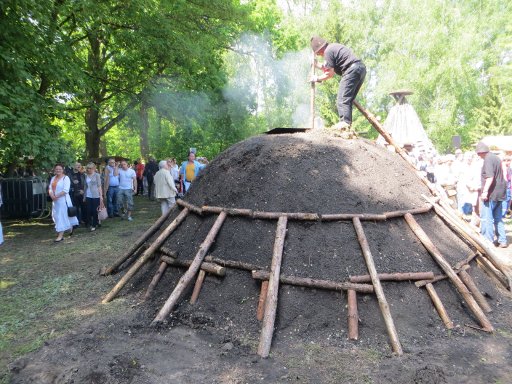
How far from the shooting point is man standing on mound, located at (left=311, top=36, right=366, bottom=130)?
616cm

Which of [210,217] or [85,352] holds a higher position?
[210,217]

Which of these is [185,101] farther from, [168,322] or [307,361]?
[307,361]

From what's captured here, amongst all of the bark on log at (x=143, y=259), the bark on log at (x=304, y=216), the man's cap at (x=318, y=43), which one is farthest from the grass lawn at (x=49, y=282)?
the man's cap at (x=318, y=43)

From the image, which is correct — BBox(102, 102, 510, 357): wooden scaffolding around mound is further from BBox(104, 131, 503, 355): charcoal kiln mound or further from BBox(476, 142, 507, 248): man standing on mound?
BBox(476, 142, 507, 248): man standing on mound

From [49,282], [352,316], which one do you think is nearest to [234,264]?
[352,316]

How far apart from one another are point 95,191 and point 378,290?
8857 millimetres

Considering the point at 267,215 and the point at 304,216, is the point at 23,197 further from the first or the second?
the point at 304,216

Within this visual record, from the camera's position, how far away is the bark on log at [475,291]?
4711 mm

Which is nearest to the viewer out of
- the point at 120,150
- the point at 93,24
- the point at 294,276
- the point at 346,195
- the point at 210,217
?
the point at 294,276

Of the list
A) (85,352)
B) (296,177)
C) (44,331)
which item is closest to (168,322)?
(85,352)

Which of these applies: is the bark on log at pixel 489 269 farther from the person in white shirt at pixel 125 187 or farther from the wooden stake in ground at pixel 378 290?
the person in white shirt at pixel 125 187

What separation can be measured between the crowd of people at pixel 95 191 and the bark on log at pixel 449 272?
6.29 meters

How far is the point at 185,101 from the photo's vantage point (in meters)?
17.6

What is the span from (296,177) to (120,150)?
38777mm
